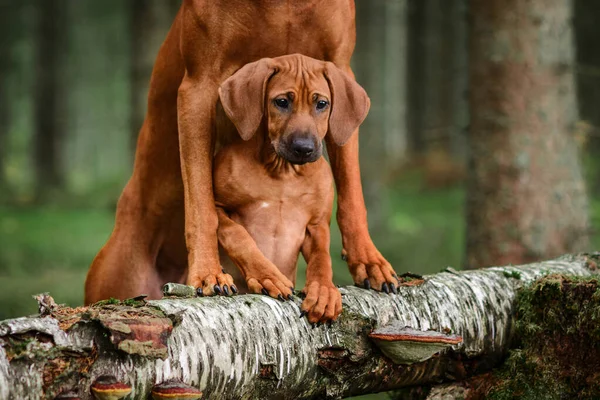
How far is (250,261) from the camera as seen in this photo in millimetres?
3406

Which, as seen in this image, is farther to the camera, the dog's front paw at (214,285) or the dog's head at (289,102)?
the dog's head at (289,102)

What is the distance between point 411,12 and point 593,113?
5805mm

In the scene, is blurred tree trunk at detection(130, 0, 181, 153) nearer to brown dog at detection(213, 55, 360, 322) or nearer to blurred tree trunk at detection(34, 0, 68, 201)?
brown dog at detection(213, 55, 360, 322)

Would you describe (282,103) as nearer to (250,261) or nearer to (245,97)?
(245,97)

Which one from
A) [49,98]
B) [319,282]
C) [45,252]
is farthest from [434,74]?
[319,282]

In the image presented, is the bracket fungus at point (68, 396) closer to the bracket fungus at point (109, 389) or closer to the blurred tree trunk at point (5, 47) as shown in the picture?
the bracket fungus at point (109, 389)

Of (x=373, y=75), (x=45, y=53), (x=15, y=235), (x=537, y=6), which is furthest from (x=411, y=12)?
(x=537, y=6)

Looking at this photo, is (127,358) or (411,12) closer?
(127,358)

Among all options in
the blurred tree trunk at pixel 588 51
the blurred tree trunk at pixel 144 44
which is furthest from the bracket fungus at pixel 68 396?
the blurred tree trunk at pixel 588 51

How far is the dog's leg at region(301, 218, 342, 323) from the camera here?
3.03 m

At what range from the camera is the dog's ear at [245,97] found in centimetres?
351

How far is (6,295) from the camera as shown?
6.46 m

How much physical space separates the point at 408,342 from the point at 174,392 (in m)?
0.92

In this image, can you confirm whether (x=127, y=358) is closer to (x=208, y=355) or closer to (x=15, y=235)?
(x=208, y=355)
